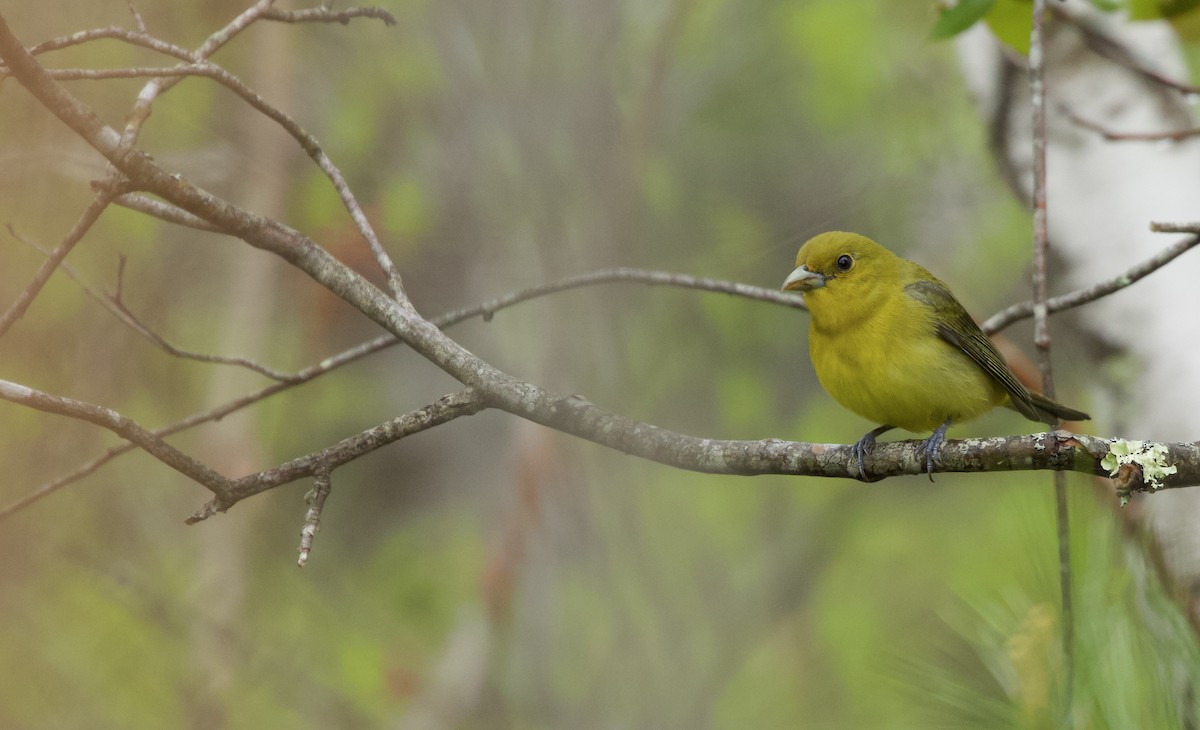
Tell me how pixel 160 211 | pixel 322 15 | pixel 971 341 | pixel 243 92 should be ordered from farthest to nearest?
1. pixel 971 341
2. pixel 160 211
3. pixel 322 15
4. pixel 243 92

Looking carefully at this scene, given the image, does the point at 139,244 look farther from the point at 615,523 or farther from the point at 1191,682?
the point at 1191,682

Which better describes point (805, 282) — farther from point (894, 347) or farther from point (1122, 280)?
point (1122, 280)

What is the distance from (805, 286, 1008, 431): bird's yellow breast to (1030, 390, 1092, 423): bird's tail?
0.20 m

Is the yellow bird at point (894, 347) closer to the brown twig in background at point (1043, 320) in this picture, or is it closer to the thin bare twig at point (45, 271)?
the brown twig in background at point (1043, 320)

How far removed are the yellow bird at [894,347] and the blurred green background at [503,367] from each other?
160 cm

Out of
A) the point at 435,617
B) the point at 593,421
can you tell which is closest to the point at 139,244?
the point at 435,617

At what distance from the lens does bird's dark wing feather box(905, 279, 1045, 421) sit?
403 cm

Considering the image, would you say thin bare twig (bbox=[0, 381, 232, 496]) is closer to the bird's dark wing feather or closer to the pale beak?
the pale beak

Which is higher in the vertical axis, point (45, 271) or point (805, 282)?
point (805, 282)

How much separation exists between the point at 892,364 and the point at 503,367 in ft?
19.7

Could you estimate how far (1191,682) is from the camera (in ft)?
8.40

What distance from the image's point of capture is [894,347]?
388 cm

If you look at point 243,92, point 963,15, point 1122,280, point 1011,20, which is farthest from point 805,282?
point 243,92

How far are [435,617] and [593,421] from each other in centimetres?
1048
